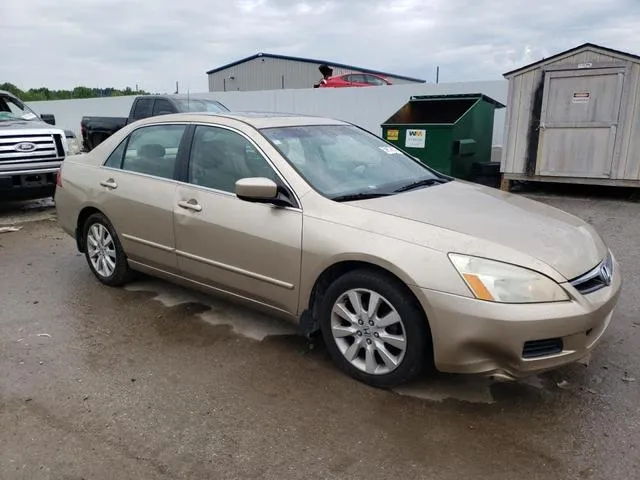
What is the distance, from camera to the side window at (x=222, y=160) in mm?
3734

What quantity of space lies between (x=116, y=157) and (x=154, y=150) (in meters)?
0.52

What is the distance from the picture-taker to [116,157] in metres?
4.76

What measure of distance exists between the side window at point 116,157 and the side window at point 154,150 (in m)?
0.06

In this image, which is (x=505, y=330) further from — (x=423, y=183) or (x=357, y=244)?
(x=423, y=183)

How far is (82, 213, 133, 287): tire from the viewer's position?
4746 mm

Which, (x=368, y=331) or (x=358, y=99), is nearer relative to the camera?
(x=368, y=331)

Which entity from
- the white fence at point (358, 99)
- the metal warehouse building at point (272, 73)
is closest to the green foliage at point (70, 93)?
the metal warehouse building at point (272, 73)

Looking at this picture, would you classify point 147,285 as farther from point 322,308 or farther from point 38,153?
point 38,153

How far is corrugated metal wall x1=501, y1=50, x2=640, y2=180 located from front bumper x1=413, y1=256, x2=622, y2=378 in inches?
247

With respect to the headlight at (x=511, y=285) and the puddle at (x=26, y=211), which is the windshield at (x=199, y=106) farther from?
the headlight at (x=511, y=285)

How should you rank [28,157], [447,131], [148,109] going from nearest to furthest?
[28,157] < [447,131] < [148,109]

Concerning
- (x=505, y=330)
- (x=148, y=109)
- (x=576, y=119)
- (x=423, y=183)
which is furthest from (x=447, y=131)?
(x=148, y=109)

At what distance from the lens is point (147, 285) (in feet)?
16.5

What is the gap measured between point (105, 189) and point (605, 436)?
4.04 m
